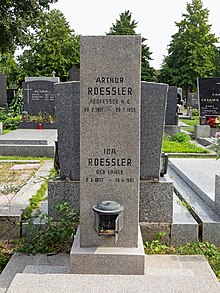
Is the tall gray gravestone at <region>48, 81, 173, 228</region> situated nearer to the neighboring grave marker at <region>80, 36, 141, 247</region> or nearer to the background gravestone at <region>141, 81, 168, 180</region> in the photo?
the background gravestone at <region>141, 81, 168, 180</region>

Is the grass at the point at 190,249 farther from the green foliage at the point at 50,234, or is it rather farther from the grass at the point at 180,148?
the grass at the point at 180,148

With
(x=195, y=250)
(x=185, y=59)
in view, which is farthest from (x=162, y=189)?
(x=185, y=59)

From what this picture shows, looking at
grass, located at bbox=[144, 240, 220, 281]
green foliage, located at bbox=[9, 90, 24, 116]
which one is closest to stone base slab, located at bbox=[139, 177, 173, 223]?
grass, located at bbox=[144, 240, 220, 281]

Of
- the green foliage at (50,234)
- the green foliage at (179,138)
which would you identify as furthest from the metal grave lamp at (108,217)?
the green foliage at (179,138)

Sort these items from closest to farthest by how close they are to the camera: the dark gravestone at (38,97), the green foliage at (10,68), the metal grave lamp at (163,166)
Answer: the metal grave lamp at (163,166) → the dark gravestone at (38,97) → the green foliage at (10,68)

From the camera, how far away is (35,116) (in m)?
15.6

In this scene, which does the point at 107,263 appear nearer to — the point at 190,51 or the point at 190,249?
the point at 190,249

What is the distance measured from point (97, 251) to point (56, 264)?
601 mm

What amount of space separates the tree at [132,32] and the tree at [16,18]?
17745 mm

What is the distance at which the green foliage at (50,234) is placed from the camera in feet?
14.1

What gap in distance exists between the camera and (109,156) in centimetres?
370

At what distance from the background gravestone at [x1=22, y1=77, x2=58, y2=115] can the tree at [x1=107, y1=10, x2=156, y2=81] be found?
1082 inches

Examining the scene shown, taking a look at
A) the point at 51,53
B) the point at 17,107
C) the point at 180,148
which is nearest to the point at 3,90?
the point at 17,107

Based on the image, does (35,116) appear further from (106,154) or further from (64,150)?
(106,154)
